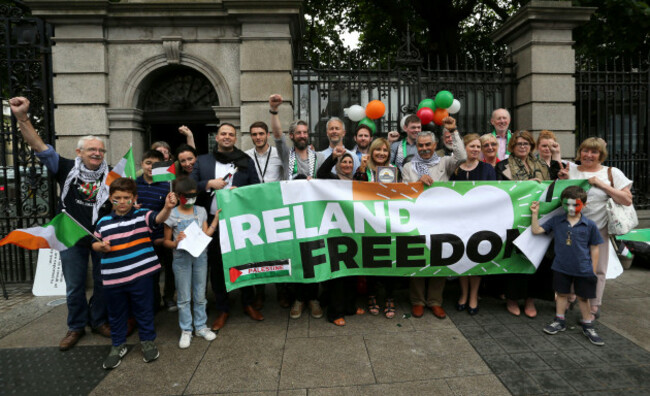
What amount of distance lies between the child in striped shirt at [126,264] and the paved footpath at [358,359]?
222mm

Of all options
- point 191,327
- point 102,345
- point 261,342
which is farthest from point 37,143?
A: point 261,342

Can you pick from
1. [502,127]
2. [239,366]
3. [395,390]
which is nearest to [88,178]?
[239,366]

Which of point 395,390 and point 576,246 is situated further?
point 576,246

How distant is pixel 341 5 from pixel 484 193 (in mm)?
14303

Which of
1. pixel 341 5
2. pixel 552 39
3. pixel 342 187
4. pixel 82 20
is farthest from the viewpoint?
pixel 341 5

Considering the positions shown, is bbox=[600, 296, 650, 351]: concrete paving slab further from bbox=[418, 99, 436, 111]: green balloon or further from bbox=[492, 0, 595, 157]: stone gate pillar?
bbox=[418, 99, 436, 111]: green balloon

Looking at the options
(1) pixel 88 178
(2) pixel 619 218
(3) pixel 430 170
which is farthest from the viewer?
(3) pixel 430 170

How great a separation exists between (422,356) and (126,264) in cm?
278

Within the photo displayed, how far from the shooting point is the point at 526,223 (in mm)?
4387

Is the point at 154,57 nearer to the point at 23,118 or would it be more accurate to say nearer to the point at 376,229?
the point at 23,118

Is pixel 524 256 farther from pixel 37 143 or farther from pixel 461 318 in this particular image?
pixel 37 143

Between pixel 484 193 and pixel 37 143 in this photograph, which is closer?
pixel 37 143

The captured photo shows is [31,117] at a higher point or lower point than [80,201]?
higher

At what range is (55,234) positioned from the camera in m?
3.63
